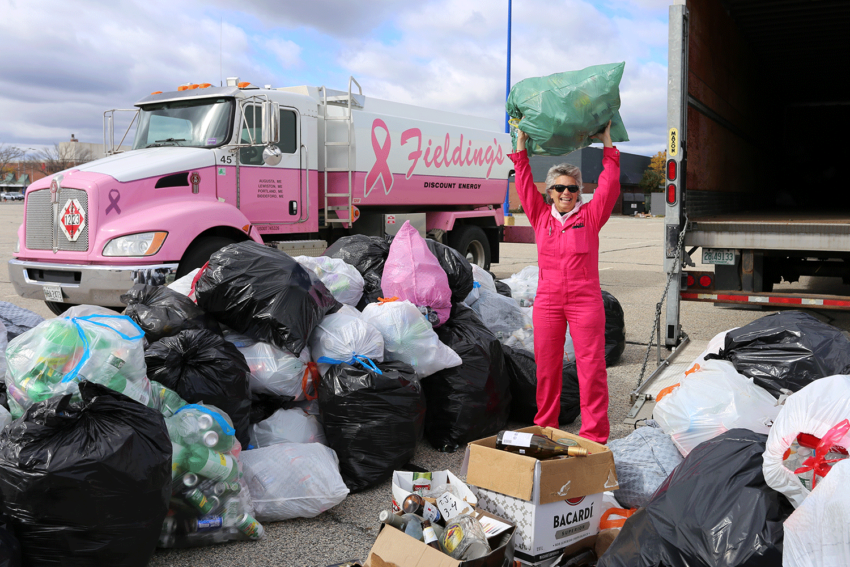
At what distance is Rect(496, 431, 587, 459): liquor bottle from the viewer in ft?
8.89

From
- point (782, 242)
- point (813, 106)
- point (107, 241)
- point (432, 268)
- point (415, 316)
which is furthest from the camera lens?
point (813, 106)

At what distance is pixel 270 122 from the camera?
6.89m

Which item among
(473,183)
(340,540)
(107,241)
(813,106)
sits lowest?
(340,540)

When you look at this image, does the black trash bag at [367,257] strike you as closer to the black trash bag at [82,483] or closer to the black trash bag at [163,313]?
the black trash bag at [163,313]

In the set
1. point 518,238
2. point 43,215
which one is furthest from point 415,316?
point 518,238

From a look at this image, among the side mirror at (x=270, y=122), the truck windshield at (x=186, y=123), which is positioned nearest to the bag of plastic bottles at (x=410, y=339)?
the side mirror at (x=270, y=122)

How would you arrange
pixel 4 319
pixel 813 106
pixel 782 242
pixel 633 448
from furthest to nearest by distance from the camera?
pixel 813 106, pixel 782 242, pixel 4 319, pixel 633 448

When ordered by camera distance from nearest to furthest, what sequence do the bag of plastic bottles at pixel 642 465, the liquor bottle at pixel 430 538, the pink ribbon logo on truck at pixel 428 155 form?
the liquor bottle at pixel 430 538 < the bag of plastic bottles at pixel 642 465 < the pink ribbon logo on truck at pixel 428 155

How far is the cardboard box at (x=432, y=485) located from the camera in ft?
8.52

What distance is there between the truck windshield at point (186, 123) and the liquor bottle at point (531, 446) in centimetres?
520

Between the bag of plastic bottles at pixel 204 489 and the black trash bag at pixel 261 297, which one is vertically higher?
the black trash bag at pixel 261 297

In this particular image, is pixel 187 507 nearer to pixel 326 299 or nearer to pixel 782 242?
pixel 326 299

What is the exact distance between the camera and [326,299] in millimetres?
3711

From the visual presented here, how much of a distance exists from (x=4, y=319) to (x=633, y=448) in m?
3.08
